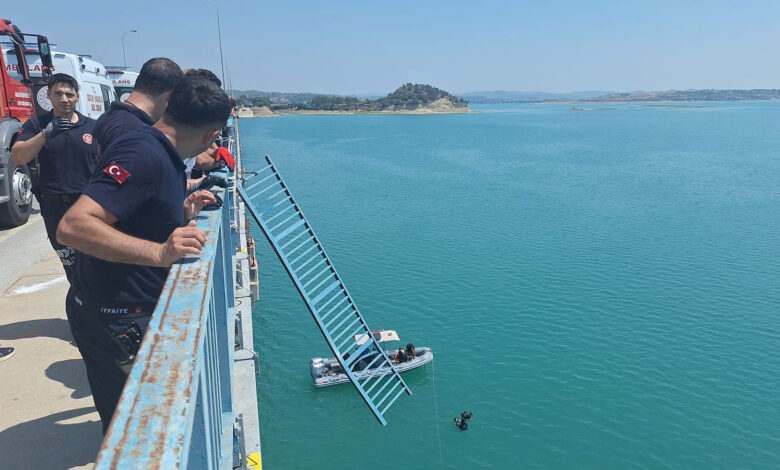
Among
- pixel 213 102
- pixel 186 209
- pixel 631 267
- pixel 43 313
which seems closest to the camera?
pixel 213 102

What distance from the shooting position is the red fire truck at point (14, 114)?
486 inches

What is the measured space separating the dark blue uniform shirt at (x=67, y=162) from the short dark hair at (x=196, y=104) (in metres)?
3.42

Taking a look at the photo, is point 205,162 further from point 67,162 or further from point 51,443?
point 51,443

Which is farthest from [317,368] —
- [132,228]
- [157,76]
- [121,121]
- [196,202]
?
[132,228]

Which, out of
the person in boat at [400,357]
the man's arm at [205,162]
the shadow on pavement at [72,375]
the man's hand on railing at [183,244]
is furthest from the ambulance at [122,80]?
the man's hand on railing at [183,244]

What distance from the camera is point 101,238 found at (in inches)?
104

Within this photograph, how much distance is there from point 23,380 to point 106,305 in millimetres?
4574

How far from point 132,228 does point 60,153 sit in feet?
12.1

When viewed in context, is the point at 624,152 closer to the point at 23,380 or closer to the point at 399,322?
the point at 399,322

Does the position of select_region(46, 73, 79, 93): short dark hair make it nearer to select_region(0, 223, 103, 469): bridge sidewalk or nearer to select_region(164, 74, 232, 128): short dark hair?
select_region(0, 223, 103, 469): bridge sidewalk

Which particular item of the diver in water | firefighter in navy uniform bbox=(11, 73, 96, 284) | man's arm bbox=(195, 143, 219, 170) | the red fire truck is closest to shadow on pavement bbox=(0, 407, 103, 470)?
firefighter in navy uniform bbox=(11, 73, 96, 284)

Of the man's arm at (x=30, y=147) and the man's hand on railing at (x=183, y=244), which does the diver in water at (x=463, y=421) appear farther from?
the man's hand on railing at (x=183, y=244)

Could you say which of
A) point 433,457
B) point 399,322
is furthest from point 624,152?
point 433,457

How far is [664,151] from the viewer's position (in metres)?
91.1
